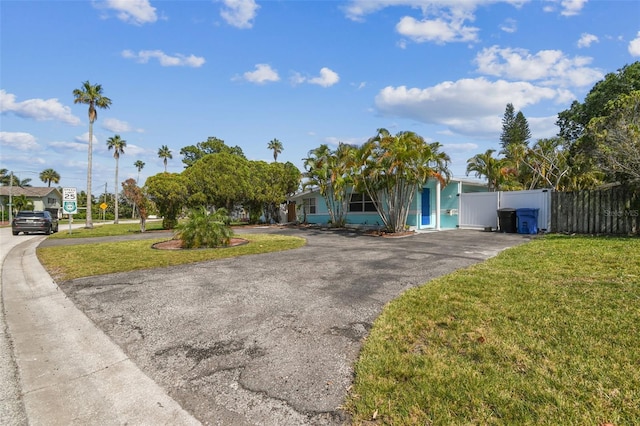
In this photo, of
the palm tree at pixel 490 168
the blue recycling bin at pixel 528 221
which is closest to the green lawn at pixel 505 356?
the blue recycling bin at pixel 528 221

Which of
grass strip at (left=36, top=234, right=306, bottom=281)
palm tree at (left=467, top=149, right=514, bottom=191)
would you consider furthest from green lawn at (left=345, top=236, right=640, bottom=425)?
palm tree at (left=467, top=149, right=514, bottom=191)

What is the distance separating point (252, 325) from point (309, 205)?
2059 cm

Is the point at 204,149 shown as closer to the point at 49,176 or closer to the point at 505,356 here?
the point at 49,176

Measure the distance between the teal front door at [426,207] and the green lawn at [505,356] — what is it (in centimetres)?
1241

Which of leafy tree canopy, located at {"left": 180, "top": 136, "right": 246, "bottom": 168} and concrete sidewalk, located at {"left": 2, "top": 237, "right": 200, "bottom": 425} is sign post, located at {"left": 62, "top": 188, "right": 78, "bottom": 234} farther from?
leafy tree canopy, located at {"left": 180, "top": 136, "right": 246, "bottom": 168}

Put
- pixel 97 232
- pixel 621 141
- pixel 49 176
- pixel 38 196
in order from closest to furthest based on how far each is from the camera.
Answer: pixel 621 141, pixel 97 232, pixel 38 196, pixel 49 176

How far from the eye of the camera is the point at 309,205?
2447cm

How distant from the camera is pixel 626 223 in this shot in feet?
38.6

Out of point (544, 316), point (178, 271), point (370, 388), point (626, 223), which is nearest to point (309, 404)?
point (370, 388)

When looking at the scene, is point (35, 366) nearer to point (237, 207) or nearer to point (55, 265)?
point (55, 265)

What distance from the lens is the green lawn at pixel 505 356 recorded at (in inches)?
88.5

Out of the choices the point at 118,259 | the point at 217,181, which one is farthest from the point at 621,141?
the point at 217,181

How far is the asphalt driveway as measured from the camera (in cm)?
255

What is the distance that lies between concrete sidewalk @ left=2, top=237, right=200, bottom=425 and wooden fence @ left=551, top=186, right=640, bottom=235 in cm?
1504
